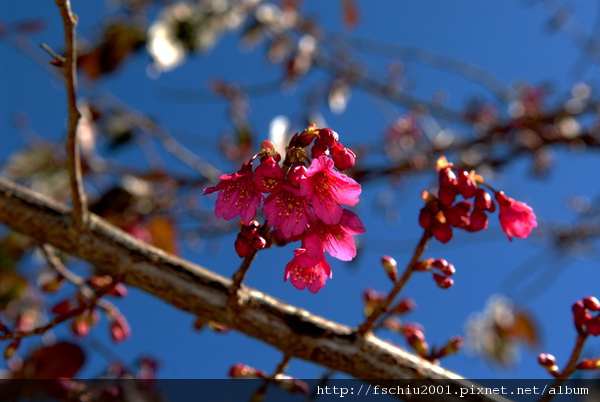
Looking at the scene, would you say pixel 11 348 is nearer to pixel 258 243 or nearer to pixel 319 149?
pixel 258 243

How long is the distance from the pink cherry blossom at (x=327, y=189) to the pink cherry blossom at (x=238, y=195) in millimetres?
86

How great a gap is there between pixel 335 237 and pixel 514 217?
1.33 ft

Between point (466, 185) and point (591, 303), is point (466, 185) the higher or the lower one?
the higher one

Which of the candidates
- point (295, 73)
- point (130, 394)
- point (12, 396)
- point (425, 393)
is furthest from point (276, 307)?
point (295, 73)

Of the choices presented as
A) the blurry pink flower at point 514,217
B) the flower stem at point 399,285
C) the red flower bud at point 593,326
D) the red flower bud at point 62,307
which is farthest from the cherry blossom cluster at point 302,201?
the red flower bud at point 62,307

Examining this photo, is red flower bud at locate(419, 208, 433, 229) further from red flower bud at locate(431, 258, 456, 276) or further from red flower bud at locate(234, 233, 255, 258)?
red flower bud at locate(234, 233, 255, 258)

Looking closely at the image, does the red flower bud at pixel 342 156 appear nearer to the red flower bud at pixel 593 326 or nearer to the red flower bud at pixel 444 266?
the red flower bud at pixel 444 266

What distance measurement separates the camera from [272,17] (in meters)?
3.28

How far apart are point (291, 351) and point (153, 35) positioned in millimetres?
1725

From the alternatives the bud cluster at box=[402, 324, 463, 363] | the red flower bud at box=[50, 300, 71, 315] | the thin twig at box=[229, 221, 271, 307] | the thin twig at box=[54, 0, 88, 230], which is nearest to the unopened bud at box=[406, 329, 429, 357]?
the bud cluster at box=[402, 324, 463, 363]

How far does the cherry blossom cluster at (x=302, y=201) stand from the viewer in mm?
738

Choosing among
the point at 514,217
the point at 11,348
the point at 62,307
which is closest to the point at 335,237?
the point at 514,217

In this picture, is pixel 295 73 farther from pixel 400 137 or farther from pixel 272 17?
pixel 400 137

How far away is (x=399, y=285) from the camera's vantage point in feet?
3.00
